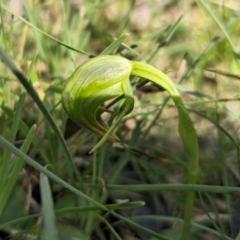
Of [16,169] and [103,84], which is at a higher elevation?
[103,84]

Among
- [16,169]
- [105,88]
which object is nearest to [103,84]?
[105,88]

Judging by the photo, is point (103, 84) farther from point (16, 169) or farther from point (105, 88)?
point (16, 169)

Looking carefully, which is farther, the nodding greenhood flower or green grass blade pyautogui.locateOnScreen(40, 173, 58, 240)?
the nodding greenhood flower

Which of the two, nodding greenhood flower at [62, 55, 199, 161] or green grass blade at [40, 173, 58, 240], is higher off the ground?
nodding greenhood flower at [62, 55, 199, 161]

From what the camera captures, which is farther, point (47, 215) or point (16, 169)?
point (16, 169)

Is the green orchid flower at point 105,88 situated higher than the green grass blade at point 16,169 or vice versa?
the green orchid flower at point 105,88

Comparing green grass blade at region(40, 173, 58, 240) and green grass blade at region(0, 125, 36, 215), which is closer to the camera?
green grass blade at region(40, 173, 58, 240)

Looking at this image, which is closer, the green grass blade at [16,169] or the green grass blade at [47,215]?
the green grass blade at [47,215]

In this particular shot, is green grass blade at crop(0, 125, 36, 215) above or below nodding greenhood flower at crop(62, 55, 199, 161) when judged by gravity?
below
